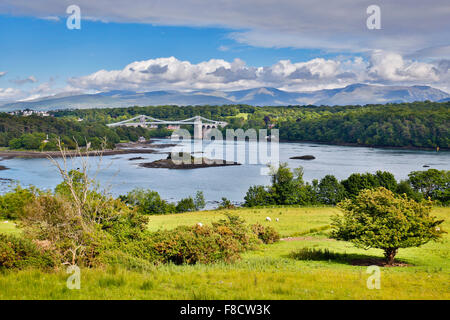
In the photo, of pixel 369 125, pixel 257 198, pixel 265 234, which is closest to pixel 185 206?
pixel 257 198

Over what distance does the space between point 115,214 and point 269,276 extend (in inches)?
195

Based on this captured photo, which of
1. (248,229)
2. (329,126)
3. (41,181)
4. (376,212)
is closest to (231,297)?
(376,212)

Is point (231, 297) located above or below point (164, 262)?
above

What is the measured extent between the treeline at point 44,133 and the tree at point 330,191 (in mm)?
61382

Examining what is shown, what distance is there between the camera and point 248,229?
47.0 feet

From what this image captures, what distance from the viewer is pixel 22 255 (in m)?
7.55

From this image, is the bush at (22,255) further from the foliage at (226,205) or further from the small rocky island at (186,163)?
the small rocky island at (186,163)

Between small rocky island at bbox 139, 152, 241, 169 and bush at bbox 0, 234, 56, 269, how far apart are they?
185 ft

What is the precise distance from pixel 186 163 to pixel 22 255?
5914 centimetres

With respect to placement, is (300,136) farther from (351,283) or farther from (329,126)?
(351,283)

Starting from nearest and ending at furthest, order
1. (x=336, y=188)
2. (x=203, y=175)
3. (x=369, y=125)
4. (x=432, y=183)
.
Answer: (x=336, y=188), (x=432, y=183), (x=203, y=175), (x=369, y=125)

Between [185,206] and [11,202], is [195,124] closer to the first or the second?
[185,206]

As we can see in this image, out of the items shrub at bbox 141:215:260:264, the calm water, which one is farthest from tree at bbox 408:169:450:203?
shrub at bbox 141:215:260:264
